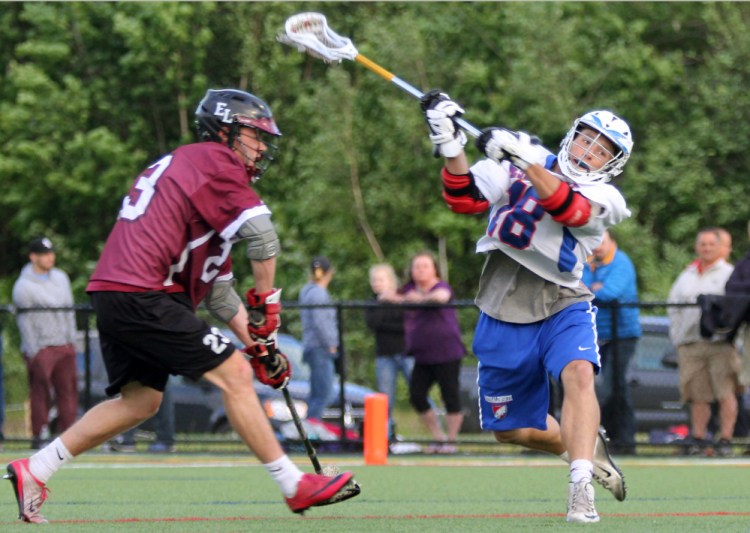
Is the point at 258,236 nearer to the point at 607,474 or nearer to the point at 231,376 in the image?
the point at 231,376

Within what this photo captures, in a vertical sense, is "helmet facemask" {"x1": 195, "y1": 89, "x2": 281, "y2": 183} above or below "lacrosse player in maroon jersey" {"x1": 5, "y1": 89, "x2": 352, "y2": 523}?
above

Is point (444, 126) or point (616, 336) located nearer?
point (444, 126)

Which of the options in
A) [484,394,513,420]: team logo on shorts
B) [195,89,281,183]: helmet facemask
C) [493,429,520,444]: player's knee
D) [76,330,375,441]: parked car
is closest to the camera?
[195,89,281,183]: helmet facemask

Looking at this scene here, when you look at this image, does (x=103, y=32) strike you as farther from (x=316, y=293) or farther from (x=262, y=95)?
(x=316, y=293)

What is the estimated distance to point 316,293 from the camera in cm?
1320

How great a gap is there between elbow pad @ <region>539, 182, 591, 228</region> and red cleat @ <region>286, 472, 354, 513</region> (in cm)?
138

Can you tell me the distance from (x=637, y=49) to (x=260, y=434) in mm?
18789

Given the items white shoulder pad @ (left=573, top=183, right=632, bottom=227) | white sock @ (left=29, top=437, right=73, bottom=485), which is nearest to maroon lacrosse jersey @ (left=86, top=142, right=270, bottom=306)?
white sock @ (left=29, top=437, right=73, bottom=485)

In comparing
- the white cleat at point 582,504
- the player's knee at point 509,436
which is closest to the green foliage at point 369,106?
the player's knee at point 509,436

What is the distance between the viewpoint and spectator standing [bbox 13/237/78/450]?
12.9 meters

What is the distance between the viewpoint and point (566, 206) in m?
6.25

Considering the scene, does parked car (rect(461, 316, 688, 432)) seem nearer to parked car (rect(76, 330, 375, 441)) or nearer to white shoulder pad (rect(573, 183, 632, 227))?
parked car (rect(76, 330, 375, 441))

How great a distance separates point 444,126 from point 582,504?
5.59 feet

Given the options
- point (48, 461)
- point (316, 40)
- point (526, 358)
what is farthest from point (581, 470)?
point (316, 40)
